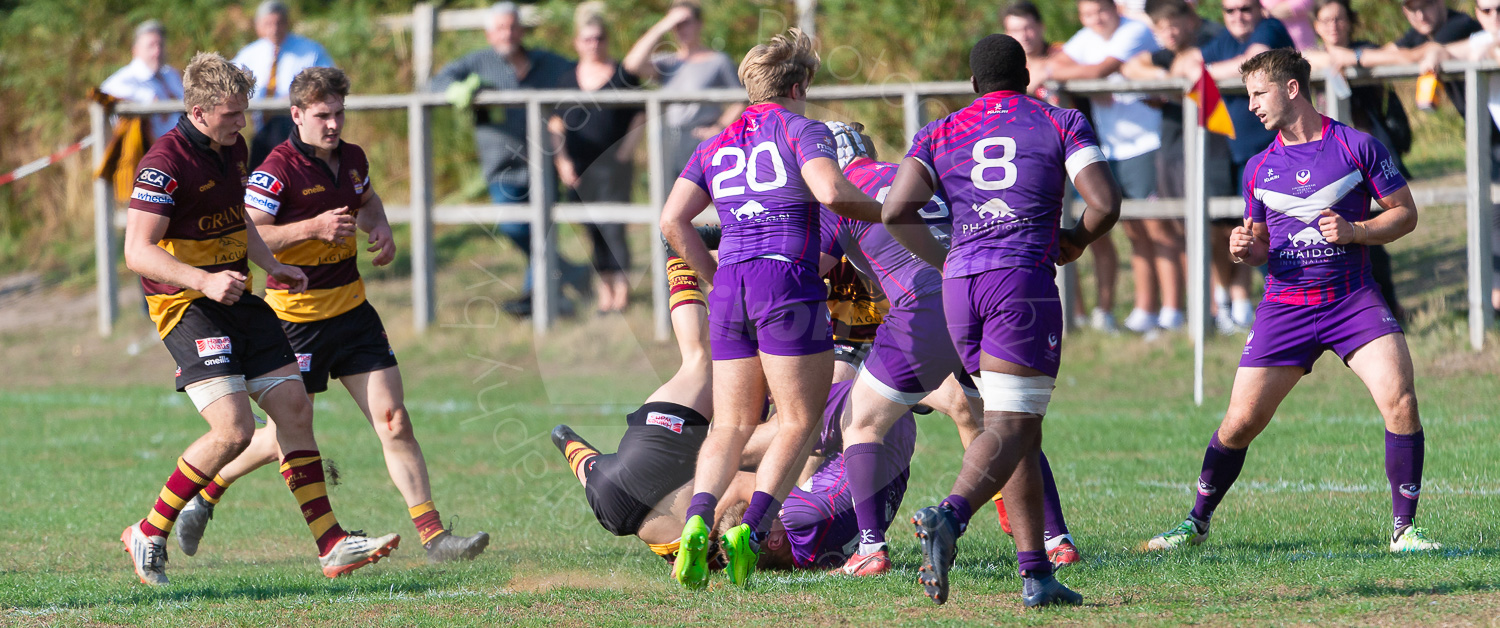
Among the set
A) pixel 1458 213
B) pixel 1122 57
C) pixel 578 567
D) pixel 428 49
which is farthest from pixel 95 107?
pixel 1458 213

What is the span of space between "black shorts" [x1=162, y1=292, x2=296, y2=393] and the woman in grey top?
678 centimetres

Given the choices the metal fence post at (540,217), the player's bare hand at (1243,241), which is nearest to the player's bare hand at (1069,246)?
the player's bare hand at (1243,241)

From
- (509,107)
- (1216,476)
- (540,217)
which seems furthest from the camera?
(509,107)

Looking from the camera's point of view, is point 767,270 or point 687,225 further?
point 687,225

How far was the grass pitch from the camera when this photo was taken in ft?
16.3

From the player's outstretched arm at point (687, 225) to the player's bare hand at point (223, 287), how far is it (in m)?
1.64

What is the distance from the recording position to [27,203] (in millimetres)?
18469

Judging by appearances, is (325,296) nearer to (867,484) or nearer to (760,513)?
(760,513)

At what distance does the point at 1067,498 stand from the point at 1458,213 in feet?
22.3

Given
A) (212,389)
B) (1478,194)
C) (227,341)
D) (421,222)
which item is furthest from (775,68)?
(421,222)

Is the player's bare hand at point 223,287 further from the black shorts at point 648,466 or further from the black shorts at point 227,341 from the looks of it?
the black shorts at point 648,466

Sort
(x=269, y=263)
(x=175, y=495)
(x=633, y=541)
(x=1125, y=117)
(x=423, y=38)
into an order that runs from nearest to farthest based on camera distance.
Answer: (x=175, y=495), (x=269, y=263), (x=633, y=541), (x=1125, y=117), (x=423, y=38)

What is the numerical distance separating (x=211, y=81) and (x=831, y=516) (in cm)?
298

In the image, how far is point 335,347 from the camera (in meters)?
6.73
